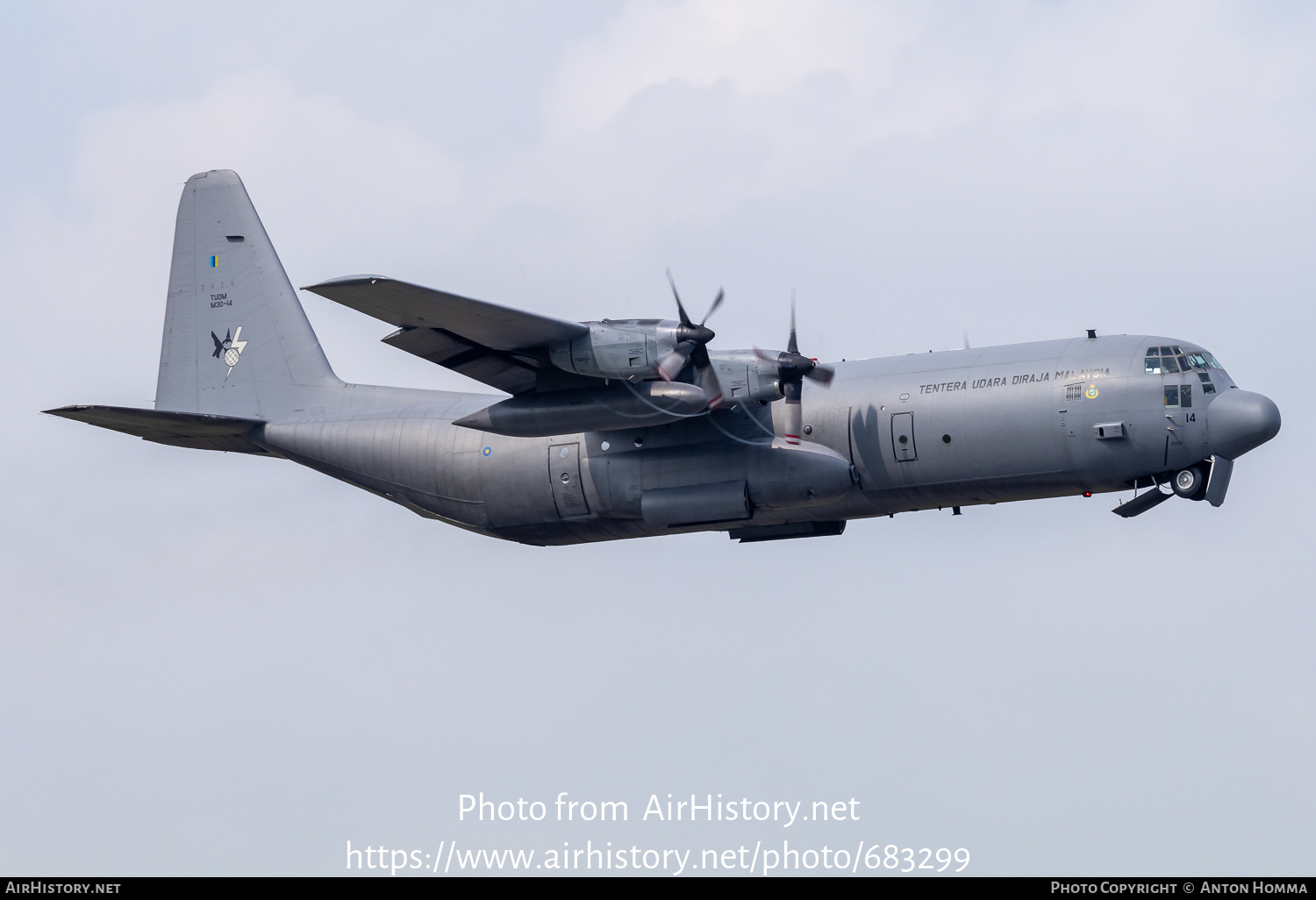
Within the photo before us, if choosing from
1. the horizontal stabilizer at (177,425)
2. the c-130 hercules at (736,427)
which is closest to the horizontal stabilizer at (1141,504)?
the c-130 hercules at (736,427)

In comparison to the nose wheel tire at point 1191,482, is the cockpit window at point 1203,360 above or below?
above

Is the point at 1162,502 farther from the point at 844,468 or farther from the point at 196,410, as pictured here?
the point at 196,410

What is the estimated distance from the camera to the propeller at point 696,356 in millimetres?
22750

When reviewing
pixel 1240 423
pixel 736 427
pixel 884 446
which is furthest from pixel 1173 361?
pixel 736 427

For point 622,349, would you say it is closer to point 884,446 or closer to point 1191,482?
point 884,446

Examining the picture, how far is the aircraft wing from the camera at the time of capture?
70.2ft

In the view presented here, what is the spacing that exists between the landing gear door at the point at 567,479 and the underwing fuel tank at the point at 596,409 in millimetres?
1987

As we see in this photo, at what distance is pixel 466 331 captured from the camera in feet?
74.7

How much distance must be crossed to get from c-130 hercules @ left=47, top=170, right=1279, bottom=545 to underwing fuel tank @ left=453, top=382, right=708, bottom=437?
3cm

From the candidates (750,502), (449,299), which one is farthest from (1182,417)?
(449,299)

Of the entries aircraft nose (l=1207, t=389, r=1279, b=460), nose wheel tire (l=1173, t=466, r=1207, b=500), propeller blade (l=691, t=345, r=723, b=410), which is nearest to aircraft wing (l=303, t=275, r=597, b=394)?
propeller blade (l=691, t=345, r=723, b=410)

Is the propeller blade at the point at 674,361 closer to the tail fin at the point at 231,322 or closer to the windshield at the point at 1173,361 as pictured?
the windshield at the point at 1173,361
